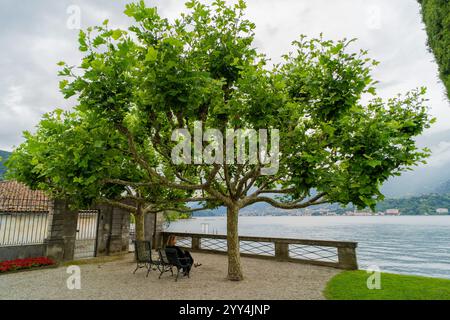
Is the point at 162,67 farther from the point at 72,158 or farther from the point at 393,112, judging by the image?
the point at 393,112

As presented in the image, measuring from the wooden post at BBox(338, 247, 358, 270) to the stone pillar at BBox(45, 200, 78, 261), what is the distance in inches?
545

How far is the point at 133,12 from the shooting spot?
589 cm

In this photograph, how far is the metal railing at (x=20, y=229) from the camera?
13555mm

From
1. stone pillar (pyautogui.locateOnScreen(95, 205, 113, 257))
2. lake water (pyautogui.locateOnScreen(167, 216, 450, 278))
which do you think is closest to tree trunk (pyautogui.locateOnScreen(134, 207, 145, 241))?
stone pillar (pyautogui.locateOnScreen(95, 205, 113, 257))

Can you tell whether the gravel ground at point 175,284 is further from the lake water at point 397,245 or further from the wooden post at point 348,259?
the lake water at point 397,245

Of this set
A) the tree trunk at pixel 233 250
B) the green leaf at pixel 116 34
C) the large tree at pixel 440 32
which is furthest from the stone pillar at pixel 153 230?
the large tree at pixel 440 32

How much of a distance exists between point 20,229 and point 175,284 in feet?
33.8

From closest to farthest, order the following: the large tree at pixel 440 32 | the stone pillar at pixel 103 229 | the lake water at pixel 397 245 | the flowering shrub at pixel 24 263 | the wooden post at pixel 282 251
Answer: the large tree at pixel 440 32, the flowering shrub at pixel 24 263, the wooden post at pixel 282 251, the stone pillar at pixel 103 229, the lake water at pixel 397 245

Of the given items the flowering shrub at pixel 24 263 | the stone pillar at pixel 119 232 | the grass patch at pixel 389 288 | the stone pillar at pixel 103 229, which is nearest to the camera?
the grass patch at pixel 389 288

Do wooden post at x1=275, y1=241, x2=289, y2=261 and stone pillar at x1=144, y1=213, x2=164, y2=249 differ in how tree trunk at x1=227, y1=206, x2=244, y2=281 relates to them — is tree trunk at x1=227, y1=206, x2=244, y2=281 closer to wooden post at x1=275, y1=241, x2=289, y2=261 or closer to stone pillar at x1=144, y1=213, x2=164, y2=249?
wooden post at x1=275, y1=241, x2=289, y2=261

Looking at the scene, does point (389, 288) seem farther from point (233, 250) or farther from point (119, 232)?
point (119, 232)

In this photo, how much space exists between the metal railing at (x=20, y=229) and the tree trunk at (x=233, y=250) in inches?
431

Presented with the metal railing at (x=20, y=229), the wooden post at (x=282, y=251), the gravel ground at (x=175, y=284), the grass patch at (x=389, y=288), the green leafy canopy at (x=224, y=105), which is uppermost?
the green leafy canopy at (x=224, y=105)

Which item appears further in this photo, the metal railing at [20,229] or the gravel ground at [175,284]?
the metal railing at [20,229]
